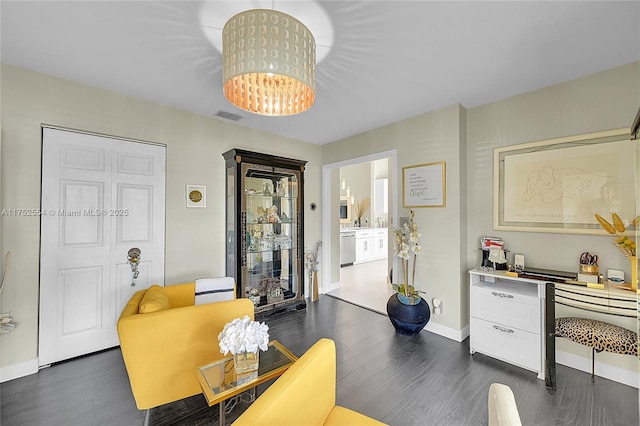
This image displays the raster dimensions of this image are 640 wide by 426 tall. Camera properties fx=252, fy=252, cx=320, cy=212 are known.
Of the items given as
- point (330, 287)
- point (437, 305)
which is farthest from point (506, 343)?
point (330, 287)

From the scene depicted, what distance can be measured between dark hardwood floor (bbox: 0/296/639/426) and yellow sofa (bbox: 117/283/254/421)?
29 cm

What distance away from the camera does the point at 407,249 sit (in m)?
2.91

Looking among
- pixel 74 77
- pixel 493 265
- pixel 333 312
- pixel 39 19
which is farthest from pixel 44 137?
pixel 493 265

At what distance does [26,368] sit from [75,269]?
850 mm

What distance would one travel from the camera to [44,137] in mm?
2289

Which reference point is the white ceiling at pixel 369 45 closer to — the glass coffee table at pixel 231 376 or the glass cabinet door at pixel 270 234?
the glass cabinet door at pixel 270 234

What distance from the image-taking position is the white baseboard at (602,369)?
1.98 meters

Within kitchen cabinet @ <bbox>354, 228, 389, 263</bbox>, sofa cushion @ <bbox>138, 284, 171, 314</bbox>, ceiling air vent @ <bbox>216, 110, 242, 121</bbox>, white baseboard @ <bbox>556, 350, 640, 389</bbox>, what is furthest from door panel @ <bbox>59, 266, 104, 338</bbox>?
kitchen cabinet @ <bbox>354, 228, 389, 263</bbox>

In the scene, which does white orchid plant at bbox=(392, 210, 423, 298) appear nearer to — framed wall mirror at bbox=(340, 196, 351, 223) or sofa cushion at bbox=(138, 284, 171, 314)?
sofa cushion at bbox=(138, 284, 171, 314)

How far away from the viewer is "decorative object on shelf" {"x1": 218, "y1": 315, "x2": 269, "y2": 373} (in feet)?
4.68

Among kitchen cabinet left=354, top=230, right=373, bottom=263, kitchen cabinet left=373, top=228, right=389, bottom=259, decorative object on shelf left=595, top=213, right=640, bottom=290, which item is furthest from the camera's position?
kitchen cabinet left=373, top=228, right=389, bottom=259

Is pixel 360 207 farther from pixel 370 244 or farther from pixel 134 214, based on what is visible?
pixel 134 214

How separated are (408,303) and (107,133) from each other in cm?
368

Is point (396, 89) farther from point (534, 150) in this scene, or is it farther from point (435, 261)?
point (435, 261)
